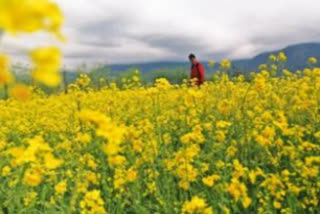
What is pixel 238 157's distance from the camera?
4180mm

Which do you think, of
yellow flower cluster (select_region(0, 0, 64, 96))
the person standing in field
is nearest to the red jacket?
the person standing in field

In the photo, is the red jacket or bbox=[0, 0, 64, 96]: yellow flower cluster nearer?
bbox=[0, 0, 64, 96]: yellow flower cluster

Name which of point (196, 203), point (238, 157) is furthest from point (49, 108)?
point (196, 203)

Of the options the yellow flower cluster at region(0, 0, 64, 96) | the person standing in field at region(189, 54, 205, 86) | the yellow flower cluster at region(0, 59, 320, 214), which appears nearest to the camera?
the yellow flower cluster at region(0, 0, 64, 96)

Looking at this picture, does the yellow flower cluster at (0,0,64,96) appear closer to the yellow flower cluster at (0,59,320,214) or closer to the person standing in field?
the yellow flower cluster at (0,59,320,214)

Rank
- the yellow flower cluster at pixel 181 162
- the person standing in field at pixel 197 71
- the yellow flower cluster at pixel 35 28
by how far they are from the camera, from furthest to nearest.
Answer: the person standing in field at pixel 197 71, the yellow flower cluster at pixel 181 162, the yellow flower cluster at pixel 35 28

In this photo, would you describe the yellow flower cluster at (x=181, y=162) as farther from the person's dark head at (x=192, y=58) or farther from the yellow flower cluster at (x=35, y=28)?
the person's dark head at (x=192, y=58)

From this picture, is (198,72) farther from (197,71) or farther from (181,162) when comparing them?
(181,162)

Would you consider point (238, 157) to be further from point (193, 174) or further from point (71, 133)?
point (71, 133)

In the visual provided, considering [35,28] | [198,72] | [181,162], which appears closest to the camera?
[35,28]

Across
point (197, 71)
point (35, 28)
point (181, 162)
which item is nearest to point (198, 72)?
point (197, 71)

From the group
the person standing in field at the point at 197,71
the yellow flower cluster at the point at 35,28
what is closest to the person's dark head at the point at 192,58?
the person standing in field at the point at 197,71

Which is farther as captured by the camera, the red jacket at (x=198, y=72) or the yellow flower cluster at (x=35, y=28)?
the red jacket at (x=198, y=72)

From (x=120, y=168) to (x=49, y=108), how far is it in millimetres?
4155
